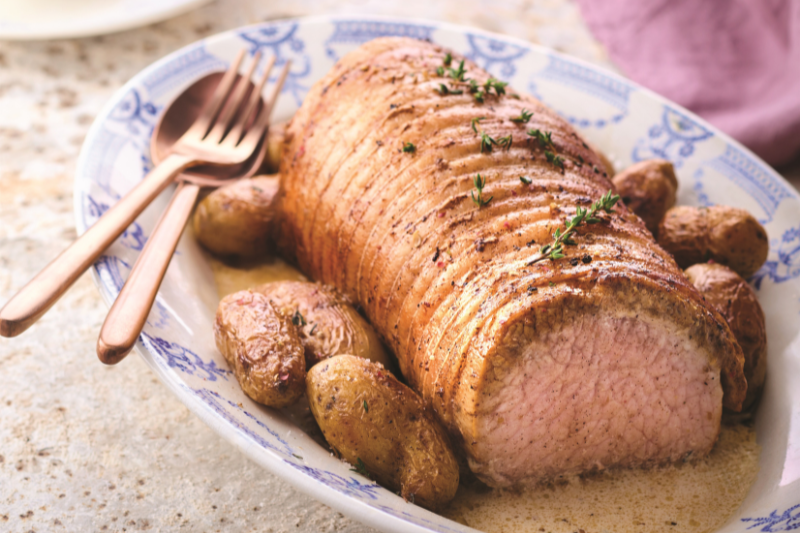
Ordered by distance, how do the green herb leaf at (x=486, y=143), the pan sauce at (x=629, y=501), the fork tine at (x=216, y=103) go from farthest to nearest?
1. the fork tine at (x=216, y=103)
2. the green herb leaf at (x=486, y=143)
3. the pan sauce at (x=629, y=501)

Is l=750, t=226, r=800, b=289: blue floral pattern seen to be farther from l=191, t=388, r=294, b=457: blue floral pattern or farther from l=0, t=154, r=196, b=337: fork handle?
l=0, t=154, r=196, b=337: fork handle

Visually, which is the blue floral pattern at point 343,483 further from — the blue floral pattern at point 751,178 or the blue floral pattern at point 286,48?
the blue floral pattern at point 286,48

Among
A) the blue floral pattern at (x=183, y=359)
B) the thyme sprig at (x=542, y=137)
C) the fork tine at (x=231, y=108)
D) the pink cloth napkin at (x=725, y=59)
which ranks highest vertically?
the pink cloth napkin at (x=725, y=59)

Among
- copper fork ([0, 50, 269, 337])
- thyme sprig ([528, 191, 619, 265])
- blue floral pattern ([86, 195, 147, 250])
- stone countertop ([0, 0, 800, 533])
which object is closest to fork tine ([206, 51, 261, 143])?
copper fork ([0, 50, 269, 337])

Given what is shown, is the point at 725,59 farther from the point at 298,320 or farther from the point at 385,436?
the point at 385,436

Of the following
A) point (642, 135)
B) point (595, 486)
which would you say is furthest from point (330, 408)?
point (642, 135)

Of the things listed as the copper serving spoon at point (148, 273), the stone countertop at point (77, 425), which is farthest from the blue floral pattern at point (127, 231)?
the stone countertop at point (77, 425)

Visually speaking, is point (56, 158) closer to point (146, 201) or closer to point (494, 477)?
point (146, 201)
